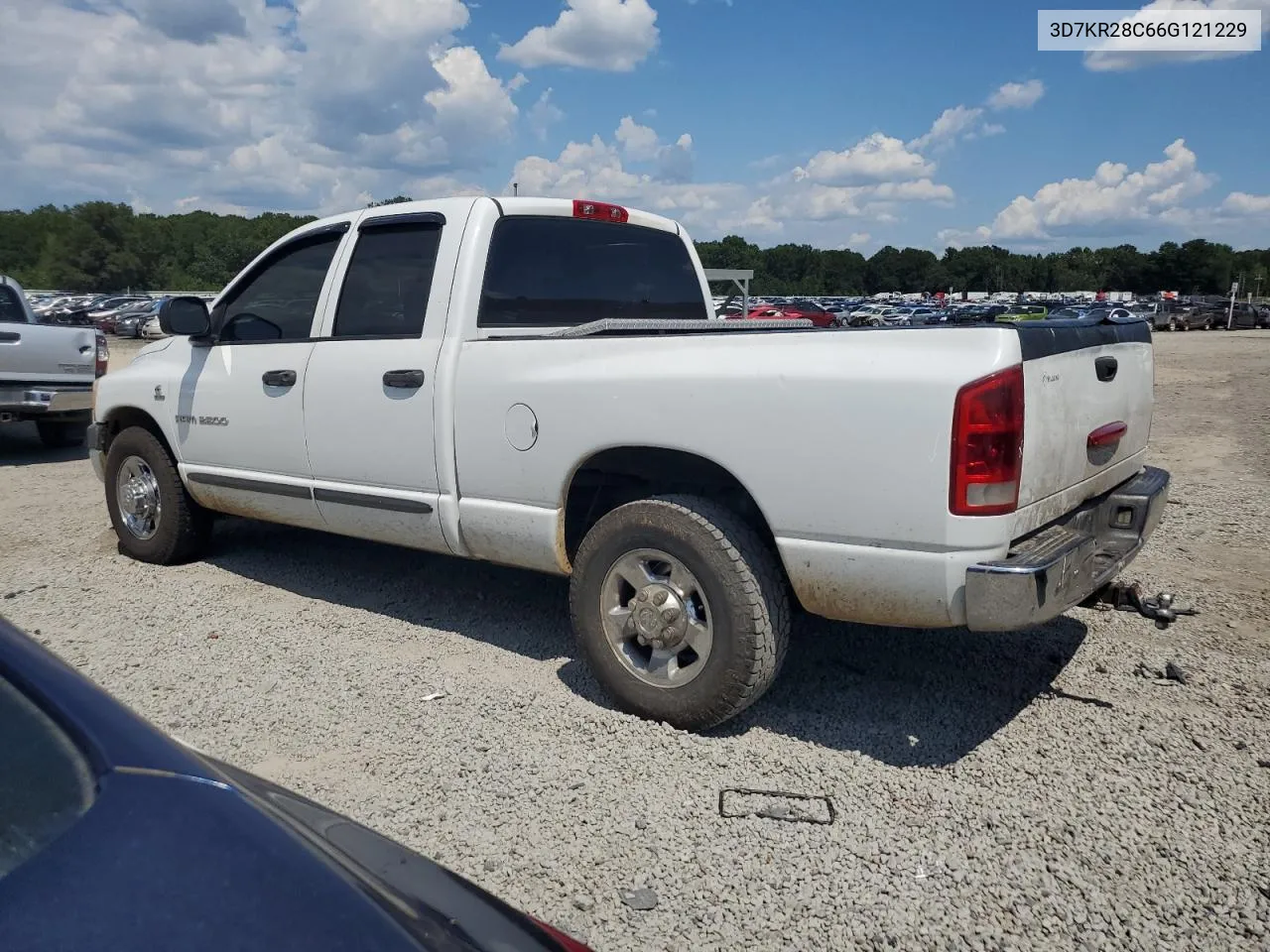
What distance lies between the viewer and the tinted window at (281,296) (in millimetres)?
4973

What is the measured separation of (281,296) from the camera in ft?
17.0

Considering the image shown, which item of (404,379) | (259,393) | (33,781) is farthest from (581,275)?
(33,781)

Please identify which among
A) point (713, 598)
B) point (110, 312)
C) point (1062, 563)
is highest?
point (110, 312)

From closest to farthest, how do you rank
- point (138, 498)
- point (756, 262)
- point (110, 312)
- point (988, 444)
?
point (988, 444), point (138, 498), point (110, 312), point (756, 262)

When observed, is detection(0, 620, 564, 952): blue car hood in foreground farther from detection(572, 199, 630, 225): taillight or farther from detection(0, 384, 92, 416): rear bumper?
detection(0, 384, 92, 416): rear bumper

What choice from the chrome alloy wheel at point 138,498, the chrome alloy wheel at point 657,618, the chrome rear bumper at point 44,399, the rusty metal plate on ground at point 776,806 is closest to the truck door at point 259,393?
the chrome alloy wheel at point 138,498

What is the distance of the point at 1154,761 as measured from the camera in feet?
11.0

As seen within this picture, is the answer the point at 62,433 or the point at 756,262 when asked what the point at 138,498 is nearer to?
the point at 62,433

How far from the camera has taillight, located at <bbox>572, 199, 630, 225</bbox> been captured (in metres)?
4.86

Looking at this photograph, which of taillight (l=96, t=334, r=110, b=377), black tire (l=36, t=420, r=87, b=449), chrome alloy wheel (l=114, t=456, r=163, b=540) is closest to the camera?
chrome alloy wheel (l=114, t=456, r=163, b=540)

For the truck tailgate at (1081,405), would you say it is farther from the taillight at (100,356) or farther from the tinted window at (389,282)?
the taillight at (100,356)

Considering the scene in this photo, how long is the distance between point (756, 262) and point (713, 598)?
112 metres

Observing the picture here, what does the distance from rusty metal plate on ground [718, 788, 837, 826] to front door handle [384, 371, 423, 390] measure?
7.00ft

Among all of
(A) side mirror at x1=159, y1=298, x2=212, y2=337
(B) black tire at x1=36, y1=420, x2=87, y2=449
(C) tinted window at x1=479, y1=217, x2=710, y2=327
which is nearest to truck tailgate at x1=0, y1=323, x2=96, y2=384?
(B) black tire at x1=36, y1=420, x2=87, y2=449
